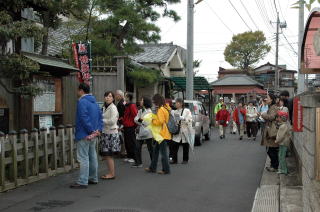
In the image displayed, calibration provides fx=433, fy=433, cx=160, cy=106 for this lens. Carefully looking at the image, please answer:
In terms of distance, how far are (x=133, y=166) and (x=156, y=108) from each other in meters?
1.75

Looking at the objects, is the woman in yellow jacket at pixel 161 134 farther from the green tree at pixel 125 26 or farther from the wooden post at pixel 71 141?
the green tree at pixel 125 26

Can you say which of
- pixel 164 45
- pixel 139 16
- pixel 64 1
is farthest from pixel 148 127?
pixel 164 45

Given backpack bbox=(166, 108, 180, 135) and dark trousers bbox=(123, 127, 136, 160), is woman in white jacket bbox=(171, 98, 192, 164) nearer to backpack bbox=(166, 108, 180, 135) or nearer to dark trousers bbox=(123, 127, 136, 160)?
backpack bbox=(166, 108, 180, 135)

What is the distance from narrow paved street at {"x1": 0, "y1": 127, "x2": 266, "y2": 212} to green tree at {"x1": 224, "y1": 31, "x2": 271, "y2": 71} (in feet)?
175

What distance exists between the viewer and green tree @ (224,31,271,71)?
6197 cm

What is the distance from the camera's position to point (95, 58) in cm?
1700

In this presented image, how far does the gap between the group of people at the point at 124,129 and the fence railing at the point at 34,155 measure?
31.4 inches

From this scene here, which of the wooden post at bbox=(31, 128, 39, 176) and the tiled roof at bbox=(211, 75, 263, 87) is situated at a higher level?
the tiled roof at bbox=(211, 75, 263, 87)

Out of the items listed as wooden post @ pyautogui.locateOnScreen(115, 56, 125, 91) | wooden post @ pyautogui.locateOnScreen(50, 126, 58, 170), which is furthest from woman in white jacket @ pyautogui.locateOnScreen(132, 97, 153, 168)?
wooden post @ pyautogui.locateOnScreen(115, 56, 125, 91)

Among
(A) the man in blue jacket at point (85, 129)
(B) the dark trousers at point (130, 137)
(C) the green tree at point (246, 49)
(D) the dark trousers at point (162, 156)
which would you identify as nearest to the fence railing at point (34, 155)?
(A) the man in blue jacket at point (85, 129)

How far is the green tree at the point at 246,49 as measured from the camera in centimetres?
6197

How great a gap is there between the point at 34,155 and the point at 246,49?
187 ft

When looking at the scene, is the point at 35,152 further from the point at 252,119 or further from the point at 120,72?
the point at 252,119

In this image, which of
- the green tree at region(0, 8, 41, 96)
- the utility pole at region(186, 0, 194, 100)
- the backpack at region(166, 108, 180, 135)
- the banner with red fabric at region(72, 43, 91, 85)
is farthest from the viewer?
the utility pole at region(186, 0, 194, 100)
